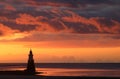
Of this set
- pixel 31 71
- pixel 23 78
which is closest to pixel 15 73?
pixel 31 71

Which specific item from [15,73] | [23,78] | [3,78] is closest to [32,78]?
[23,78]

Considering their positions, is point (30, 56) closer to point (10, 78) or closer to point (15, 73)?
point (15, 73)

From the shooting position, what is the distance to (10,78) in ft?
221

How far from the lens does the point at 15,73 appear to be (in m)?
82.6

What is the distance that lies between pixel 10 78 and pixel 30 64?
451 inches

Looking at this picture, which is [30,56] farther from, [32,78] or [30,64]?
[32,78]

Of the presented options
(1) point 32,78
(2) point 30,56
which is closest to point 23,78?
(1) point 32,78

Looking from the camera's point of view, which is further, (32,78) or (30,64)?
(30,64)

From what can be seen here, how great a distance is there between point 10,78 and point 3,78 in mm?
1633

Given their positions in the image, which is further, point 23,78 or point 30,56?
point 30,56

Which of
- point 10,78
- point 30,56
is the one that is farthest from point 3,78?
point 30,56

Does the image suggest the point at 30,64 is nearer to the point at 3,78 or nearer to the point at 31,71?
the point at 31,71

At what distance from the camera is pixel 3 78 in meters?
66.1

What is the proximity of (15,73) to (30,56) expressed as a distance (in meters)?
6.29
